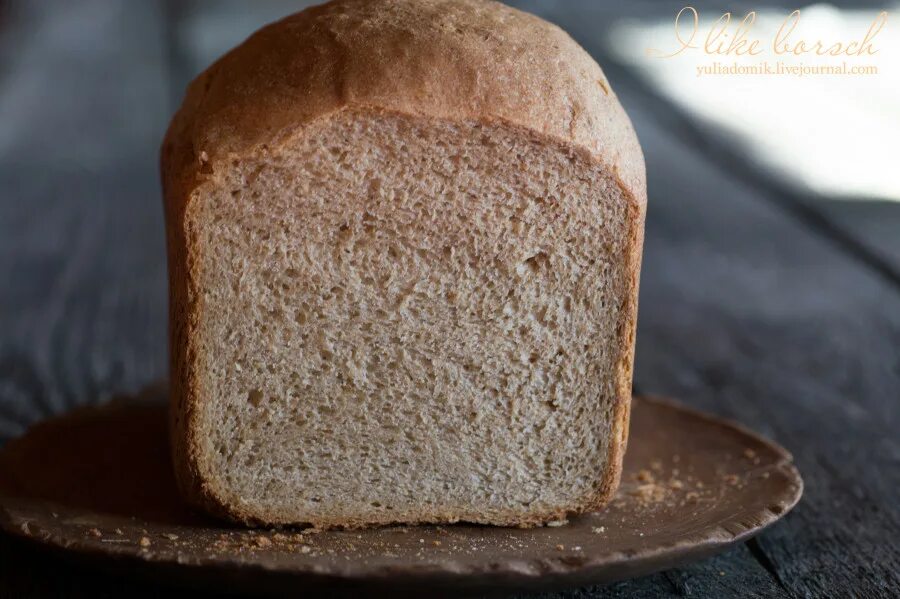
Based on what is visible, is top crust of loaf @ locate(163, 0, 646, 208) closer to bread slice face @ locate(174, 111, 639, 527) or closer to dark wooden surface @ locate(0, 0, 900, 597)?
bread slice face @ locate(174, 111, 639, 527)

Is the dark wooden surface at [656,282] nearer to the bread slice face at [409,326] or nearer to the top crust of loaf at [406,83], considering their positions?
the bread slice face at [409,326]

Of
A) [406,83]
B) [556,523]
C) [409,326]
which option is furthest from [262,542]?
[406,83]

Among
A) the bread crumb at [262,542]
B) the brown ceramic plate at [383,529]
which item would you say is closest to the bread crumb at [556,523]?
the brown ceramic plate at [383,529]

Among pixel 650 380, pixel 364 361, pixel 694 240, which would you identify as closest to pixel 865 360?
pixel 650 380

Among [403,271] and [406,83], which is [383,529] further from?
[406,83]

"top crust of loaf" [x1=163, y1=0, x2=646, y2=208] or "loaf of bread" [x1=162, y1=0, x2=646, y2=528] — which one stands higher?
"top crust of loaf" [x1=163, y1=0, x2=646, y2=208]

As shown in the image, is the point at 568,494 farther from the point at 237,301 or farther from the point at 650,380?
the point at 650,380

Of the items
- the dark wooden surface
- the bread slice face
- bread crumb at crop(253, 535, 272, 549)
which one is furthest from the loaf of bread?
the dark wooden surface
